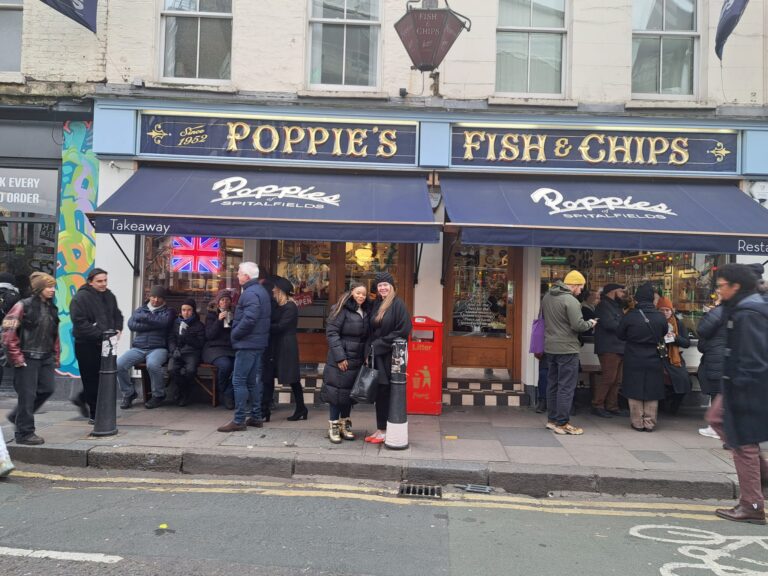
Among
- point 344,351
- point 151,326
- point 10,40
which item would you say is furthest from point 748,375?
point 10,40

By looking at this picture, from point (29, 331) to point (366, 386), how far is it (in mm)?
3582

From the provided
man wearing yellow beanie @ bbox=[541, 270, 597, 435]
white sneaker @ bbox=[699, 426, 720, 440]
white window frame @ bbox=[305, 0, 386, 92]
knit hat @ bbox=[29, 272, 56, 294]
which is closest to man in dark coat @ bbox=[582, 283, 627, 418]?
man wearing yellow beanie @ bbox=[541, 270, 597, 435]

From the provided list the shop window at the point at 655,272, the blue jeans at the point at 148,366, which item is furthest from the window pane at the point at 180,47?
the shop window at the point at 655,272

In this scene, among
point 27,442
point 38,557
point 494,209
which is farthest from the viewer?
point 494,209

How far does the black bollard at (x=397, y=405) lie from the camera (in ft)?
18.6

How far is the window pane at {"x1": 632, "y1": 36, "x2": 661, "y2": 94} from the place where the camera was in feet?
27.4

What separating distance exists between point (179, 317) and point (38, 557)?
14.3 feet

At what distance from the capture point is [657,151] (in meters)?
7.85

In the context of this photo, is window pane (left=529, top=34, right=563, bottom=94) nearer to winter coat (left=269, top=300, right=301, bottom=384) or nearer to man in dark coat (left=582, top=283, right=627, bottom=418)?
man in dark coat (left=582, top=283, right=627, bottom=418)

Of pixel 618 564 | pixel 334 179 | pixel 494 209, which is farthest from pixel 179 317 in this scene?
pixel 618 564

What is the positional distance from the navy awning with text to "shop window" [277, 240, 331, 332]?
2.22 m

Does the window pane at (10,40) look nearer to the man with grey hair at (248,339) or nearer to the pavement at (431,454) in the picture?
the pavement at (431,454)

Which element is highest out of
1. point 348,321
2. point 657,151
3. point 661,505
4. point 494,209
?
point 657,151

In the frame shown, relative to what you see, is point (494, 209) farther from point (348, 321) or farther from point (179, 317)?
point (179, 317)
